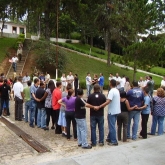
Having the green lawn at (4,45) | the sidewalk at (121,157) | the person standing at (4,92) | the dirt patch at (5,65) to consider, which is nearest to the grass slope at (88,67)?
the dirt patch at (5,65)

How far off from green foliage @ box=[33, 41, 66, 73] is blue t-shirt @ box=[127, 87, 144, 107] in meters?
16.0

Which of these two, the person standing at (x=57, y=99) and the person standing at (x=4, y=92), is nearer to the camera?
the person standing at (x=57, y=99)

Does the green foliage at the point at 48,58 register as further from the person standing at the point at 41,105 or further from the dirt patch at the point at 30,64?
the person standing at the point at 41,105

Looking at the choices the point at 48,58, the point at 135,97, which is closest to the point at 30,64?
the point at 48,58

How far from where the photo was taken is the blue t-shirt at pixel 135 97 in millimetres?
7387

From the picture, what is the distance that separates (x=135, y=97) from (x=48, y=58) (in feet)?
54.8

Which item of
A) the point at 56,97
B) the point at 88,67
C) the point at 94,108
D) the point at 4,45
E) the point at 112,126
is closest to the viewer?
the point at 94,108

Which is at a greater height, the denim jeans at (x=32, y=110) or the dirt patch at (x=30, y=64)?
the dirt patch at (x=30, y=64)

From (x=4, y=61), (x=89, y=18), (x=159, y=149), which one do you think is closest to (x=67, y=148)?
(x=159, y=149)

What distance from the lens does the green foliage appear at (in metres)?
23.3

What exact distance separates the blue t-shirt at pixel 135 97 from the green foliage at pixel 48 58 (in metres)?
16.0

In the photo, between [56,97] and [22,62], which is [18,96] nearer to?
[56,97]

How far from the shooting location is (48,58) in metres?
23.2

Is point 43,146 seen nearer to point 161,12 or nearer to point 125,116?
point 125,116
